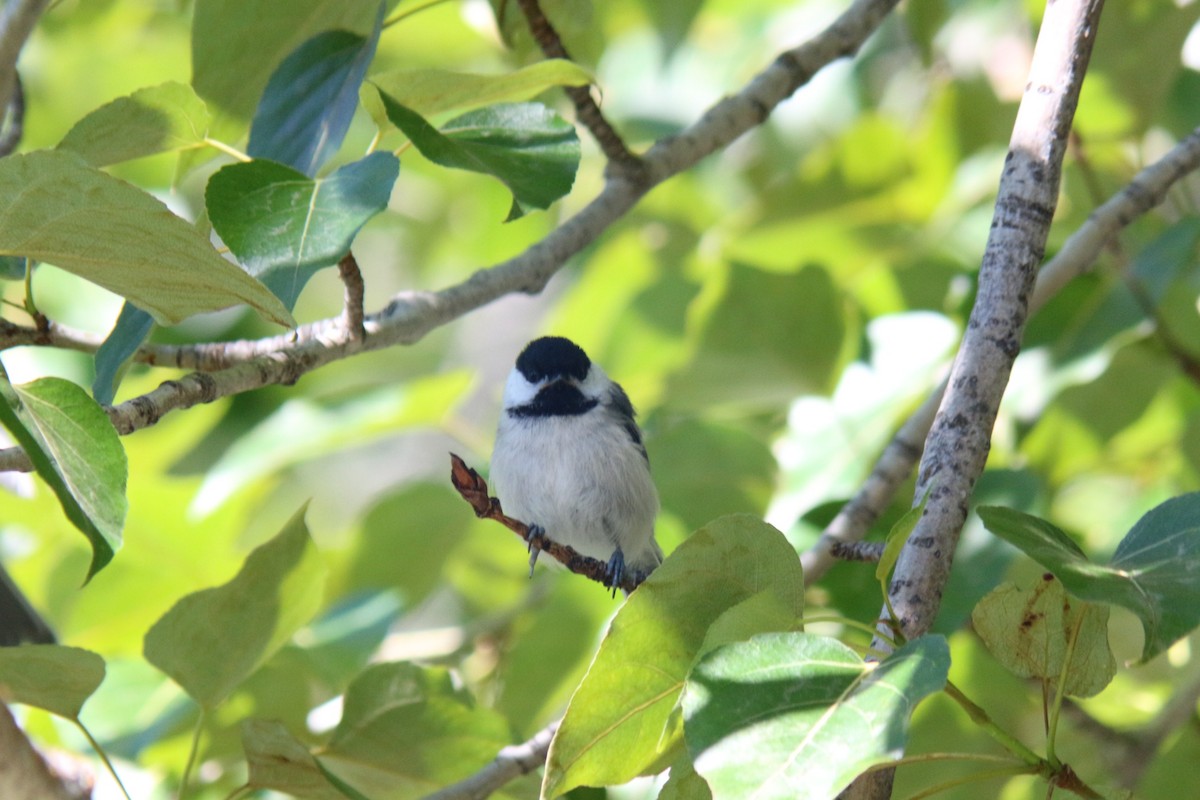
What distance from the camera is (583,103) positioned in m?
1.75

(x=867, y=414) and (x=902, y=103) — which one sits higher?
(x=902, y=103)

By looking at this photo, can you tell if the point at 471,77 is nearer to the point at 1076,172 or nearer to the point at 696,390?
the point at 696,390

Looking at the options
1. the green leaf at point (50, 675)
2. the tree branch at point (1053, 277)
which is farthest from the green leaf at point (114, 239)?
the tree branch at point (1053, 277)

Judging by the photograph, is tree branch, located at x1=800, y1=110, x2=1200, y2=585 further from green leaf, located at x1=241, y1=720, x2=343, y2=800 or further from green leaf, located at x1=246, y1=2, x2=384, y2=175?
green leaf, located at x1=246, y1=2, x2=384, y2=175

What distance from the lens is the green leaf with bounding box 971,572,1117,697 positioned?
1115 mm

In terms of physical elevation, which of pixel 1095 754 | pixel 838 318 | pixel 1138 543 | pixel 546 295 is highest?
pixel 1138 543

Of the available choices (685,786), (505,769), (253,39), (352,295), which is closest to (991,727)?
(685,786)

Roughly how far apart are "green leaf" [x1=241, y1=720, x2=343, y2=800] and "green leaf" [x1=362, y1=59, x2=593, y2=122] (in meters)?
0.79

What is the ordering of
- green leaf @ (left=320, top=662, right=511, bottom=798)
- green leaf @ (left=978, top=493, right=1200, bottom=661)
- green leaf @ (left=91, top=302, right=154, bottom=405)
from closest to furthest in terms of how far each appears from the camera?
1. green leaf @ (left=978, top=493, right=1200, bottom=661)
2. green leaf @ (left=91, top=302, right=154, bottom=405)
3. green leaf @ (left=320, top=662, right=511, bottom=798)

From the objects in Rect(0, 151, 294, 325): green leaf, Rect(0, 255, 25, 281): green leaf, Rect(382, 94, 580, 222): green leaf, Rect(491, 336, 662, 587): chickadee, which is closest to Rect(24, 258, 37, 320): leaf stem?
Rect(0, 255, 25, 281): green leaf

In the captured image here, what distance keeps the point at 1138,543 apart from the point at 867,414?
3.66ft

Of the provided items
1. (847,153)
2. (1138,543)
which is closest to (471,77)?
(1138,543)

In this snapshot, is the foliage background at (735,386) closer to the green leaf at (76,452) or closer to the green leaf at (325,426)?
the green leaf at (325,426)

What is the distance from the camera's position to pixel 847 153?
2.63m
